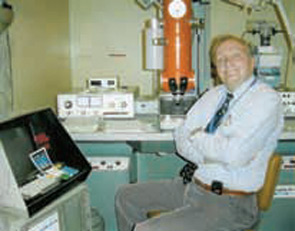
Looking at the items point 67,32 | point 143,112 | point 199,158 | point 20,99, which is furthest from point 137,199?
point 67,32

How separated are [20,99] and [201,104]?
44.4 inches

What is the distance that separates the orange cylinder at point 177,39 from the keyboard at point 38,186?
82 cm

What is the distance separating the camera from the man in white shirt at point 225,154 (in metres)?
1.50

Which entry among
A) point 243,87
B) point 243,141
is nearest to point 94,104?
point 243,87

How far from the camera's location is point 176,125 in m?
1.98

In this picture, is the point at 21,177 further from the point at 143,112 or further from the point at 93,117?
the point at 143,112

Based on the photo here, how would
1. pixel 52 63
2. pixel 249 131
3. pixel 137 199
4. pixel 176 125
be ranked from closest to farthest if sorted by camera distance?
pixel 249 131
pixel 137 199
pixel 176 125
pixel 52 63

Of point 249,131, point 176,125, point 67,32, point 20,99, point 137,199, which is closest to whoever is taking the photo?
point 249,131

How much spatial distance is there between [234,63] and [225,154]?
452 millimetres

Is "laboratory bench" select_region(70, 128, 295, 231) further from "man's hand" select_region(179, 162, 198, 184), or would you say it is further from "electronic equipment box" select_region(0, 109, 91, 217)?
"electronic equipment box" select_region(0, 109, 91, 217)

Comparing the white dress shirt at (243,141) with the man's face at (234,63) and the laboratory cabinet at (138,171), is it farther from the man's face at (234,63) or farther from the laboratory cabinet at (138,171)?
the laboratory cabinet at (138,171)

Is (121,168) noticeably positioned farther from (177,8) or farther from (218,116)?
(177,8)

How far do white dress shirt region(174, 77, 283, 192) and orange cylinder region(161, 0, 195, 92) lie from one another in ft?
1.15

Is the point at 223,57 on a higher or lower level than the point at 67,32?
lower
